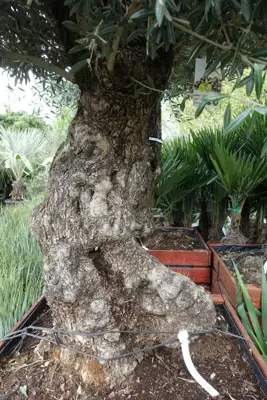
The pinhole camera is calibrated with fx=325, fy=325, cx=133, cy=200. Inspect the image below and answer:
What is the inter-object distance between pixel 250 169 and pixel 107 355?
1079mm

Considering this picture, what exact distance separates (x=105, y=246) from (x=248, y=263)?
0.88 m

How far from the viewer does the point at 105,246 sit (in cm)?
88

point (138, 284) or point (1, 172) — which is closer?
point (138, 284)

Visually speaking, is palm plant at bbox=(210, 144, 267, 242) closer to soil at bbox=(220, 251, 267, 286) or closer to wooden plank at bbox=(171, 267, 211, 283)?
soil at bbox=(220, 251, 267, 286)

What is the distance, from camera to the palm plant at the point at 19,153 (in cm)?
437

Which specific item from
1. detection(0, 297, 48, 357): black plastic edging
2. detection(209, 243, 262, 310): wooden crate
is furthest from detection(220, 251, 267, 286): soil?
detection(0, 297, 48, 357): black plastic edging

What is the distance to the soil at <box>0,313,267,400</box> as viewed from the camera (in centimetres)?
77

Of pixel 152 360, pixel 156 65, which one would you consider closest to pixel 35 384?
pixel 152 360

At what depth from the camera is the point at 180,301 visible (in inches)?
34.6

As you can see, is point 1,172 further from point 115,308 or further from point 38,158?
point 115,308

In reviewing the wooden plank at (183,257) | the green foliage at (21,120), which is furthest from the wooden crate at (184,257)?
the green foliage at (21,120)

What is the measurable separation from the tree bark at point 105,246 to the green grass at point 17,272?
0.41m

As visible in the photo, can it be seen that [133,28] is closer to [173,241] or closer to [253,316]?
[253,316]

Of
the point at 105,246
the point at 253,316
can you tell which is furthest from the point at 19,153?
the point at 253,316
